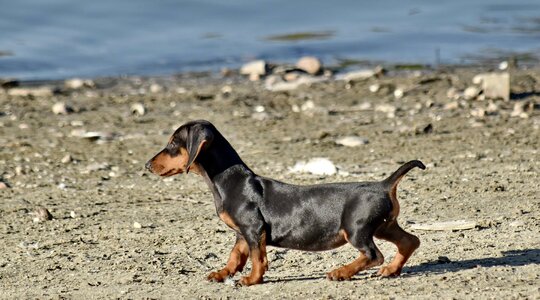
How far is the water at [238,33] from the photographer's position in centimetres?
1666

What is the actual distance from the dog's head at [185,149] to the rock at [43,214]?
165 cm

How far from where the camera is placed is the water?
54.6ft

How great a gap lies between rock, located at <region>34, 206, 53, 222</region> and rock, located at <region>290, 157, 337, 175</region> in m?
2.09

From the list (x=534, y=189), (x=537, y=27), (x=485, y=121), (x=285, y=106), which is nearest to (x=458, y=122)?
(x=485, y=121)

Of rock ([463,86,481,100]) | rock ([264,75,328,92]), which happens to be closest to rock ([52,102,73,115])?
rock ([264,75,328,92])

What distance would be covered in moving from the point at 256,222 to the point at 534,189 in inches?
107

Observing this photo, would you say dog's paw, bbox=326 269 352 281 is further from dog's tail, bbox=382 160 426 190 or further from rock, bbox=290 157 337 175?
rock, bbox=290 157 337 175

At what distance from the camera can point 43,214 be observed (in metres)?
8.38

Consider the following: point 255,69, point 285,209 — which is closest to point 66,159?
point 285,209

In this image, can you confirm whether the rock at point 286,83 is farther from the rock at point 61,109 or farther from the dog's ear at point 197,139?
the dog's ear at point 197,139

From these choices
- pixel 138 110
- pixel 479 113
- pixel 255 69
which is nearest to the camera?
pixel 479 113

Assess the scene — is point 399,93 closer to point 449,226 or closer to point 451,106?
point 451,106

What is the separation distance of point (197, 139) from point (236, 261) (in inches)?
26.8

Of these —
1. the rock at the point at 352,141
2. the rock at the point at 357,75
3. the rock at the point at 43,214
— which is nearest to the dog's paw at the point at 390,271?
the rock at the point at 43,214
